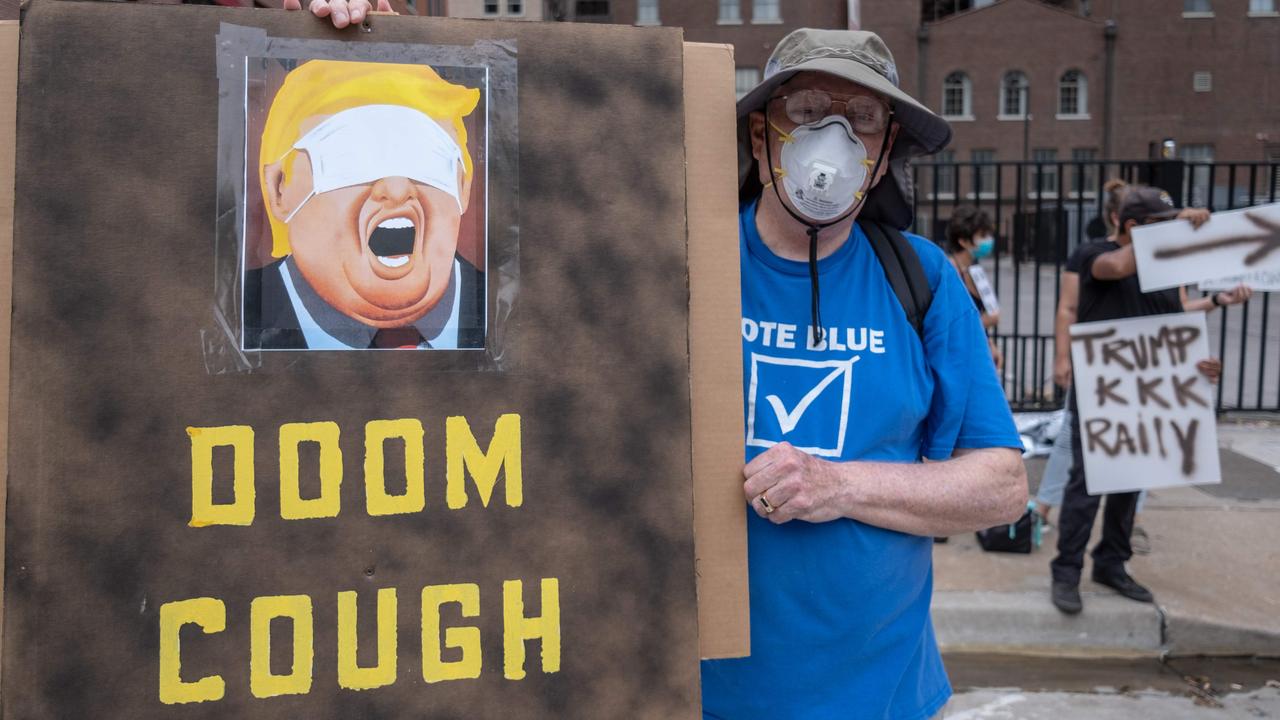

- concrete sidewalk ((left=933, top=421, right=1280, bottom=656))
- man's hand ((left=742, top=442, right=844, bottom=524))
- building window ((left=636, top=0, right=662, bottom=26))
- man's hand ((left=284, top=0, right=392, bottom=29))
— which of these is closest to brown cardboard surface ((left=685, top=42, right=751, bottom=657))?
man's hand ((left=742, top=442, right=844, bottom=524))

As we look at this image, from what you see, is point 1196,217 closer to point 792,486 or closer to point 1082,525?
point 1082,525

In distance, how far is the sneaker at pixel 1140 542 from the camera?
4.95 meters

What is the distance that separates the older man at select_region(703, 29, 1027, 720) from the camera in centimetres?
149

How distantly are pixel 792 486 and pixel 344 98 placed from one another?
751 mm

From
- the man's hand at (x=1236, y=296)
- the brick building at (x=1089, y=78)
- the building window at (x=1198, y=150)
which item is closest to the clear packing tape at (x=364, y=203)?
the man's hand at (x=1236, y=296)

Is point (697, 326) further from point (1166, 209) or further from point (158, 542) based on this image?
point (1166, 209)

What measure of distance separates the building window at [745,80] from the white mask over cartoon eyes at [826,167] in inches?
3.8

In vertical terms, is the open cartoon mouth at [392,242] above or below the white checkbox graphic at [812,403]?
above

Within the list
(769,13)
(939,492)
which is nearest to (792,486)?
(939,492)

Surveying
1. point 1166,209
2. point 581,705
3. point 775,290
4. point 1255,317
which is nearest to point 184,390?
point 581,705

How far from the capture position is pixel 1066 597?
424 centimetres

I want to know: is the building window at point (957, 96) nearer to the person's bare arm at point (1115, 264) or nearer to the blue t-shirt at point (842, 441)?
the person's bare arm at point (1115, 264)

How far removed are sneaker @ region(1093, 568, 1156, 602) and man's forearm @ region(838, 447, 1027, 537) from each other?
3.23m

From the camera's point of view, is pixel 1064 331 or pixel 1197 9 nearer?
pixel 1064 331
